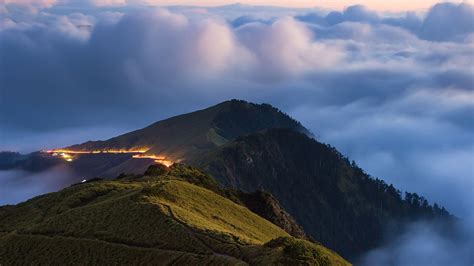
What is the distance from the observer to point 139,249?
78125 mm

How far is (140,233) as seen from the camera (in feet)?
271

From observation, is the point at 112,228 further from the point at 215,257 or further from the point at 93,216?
the point at 215,257

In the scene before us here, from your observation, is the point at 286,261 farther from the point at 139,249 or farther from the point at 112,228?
the point at 112,228

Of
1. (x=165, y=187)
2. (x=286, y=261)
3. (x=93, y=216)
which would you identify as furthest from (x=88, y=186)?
(x=286, y=261)

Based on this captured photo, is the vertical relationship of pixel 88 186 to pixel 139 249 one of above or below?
above

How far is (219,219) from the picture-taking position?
335 feet

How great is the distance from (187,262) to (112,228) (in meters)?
16.3

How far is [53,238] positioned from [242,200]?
64509mm

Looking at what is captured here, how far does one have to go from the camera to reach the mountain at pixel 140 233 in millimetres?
74062

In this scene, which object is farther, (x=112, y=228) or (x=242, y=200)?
(x=242, y=200)

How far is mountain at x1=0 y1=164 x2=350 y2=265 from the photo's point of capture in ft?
243

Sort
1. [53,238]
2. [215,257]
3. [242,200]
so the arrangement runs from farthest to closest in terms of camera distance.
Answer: [242,200], [53,238], [215,257]

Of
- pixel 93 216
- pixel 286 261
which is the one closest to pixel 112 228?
pixel 93 216

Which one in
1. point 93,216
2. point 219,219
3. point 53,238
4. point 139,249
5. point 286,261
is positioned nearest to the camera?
point 286,261
